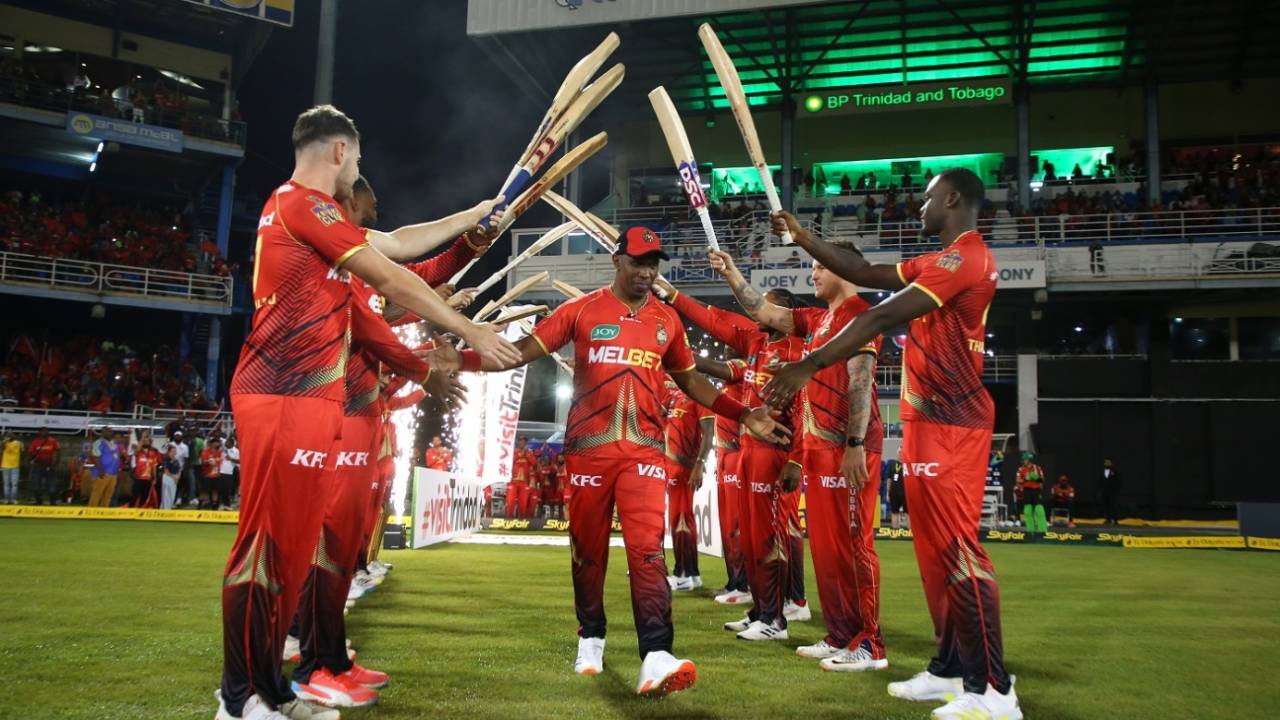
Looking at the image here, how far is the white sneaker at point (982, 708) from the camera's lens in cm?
452

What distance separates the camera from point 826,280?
6.68 metres

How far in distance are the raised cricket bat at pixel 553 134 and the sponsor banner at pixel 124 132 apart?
1245 inches

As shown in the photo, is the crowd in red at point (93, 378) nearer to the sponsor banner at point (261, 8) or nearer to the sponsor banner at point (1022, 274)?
the sponsor banner at point (261, 8)

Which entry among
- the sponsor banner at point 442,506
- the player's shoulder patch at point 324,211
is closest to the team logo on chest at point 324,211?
the player's shoulder patch at point 324,211

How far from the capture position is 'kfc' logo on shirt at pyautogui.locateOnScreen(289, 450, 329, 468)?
12.6ft

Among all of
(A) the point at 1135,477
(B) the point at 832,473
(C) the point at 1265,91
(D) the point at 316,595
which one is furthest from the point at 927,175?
(D) the point at 316,595

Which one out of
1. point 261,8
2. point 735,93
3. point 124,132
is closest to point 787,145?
point 261,8

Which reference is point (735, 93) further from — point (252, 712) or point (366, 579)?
point (366, 579)

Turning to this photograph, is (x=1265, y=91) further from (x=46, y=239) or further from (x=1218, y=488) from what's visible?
(x=46, y=239)

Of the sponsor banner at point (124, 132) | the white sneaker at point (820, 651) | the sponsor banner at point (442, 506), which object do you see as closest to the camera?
the white sneaker at point (820, 651)

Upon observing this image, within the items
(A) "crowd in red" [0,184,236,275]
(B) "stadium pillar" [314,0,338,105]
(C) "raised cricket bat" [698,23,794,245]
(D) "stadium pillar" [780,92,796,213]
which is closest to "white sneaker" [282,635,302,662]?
(C) "raised cricket bat" [698,23,794,245]

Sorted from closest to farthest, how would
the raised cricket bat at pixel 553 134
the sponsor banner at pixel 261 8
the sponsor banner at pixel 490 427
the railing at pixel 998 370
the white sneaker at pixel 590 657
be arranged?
the white sneaker at pixel 590 657, the raised cricket bat at pixel 553 134, the sponsor banner at pixel 490 427, the railing at pixel 998 370, the sponsor banner at pixel 261 8

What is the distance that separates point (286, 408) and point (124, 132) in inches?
1345

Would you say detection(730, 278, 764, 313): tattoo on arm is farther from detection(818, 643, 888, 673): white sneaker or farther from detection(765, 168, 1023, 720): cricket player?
detection(818, 643, 888, 673): white sneaker
